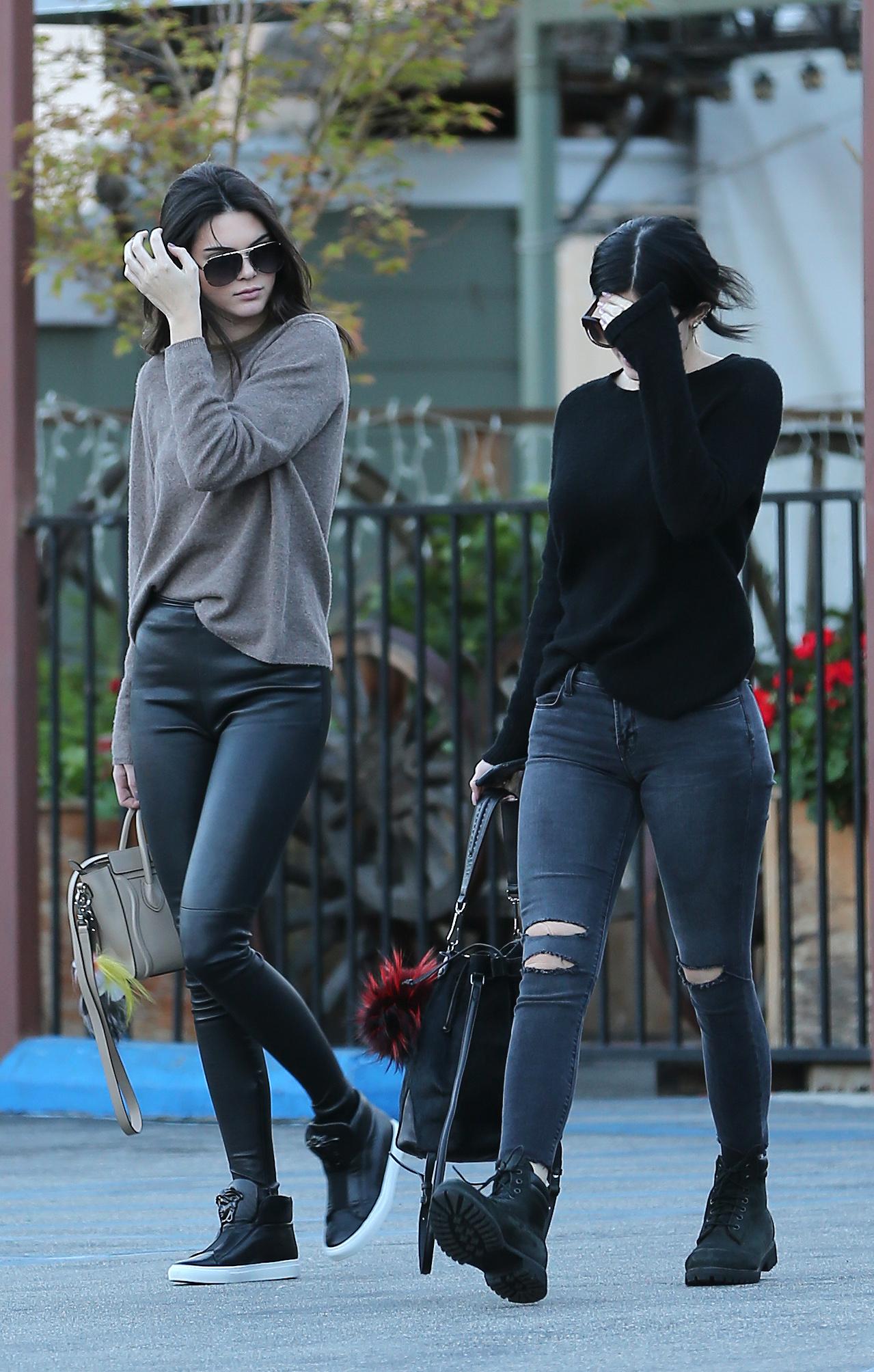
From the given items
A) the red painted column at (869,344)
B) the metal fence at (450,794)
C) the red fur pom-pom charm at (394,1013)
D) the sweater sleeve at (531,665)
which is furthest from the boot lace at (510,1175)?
the metal fence at (450,794)

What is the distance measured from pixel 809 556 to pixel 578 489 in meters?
4.28

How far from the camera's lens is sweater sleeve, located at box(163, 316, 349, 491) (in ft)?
11.3

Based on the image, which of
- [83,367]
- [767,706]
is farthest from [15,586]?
[83,367]

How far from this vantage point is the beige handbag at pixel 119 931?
3.63m

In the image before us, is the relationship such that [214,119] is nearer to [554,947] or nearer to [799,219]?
[554,947]

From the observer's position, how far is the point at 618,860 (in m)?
3.42

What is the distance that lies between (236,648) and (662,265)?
2.96 ft

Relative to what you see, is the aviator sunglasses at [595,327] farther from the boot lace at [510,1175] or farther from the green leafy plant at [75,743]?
the green leafy plant at [75,743]

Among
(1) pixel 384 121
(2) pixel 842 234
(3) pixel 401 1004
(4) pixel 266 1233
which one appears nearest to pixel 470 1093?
(3) pixel 401 1004

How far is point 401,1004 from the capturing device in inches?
137

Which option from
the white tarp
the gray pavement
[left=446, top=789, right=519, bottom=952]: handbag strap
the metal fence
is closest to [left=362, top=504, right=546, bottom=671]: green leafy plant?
the metal fence

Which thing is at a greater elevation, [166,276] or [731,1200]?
[166,276]

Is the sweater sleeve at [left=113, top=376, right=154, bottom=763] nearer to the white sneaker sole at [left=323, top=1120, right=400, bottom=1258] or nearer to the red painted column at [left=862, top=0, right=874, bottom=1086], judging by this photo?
the white sneaker sole at [left=323, top=1120, right=400, bottom=1258]

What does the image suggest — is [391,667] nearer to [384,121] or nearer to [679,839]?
[384,121]
